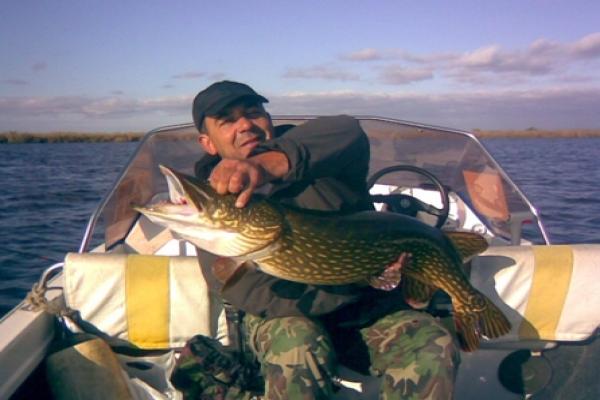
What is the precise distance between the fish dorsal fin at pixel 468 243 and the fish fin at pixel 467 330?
0.91ft

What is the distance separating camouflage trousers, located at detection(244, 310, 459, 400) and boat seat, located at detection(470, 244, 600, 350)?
54 cm

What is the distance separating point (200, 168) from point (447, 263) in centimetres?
128

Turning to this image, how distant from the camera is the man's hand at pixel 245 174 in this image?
75.9 inches

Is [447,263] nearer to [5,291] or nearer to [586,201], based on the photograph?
[5,291]

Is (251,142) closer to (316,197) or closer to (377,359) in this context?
(316,197)

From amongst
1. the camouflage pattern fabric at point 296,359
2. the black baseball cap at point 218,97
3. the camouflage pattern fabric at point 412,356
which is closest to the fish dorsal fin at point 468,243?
the camouflage pattern fabric at point 412,356

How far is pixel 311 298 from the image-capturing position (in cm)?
244

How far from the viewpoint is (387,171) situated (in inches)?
161

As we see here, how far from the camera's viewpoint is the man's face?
2.80 m

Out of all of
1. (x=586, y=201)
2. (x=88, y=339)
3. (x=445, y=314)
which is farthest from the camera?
(x=586, y=201)

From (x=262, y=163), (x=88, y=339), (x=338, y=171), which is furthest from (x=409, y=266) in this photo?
(x=88, y=339)

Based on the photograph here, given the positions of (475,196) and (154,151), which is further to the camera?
(475,196)

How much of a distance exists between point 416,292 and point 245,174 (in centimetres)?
107

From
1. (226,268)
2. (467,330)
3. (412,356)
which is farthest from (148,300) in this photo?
(467,330)
